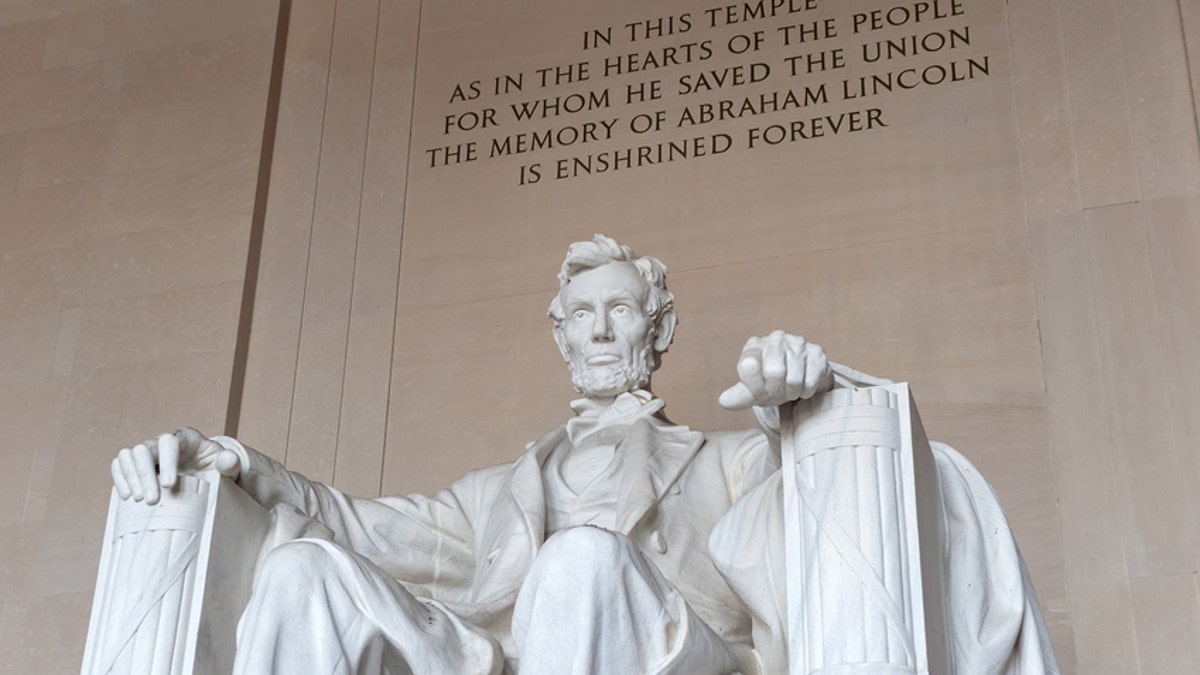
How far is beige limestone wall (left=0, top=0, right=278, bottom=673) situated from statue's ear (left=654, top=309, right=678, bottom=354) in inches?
81.0

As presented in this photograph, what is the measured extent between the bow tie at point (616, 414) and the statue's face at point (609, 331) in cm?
3

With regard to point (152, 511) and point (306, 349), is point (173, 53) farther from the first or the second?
point (152, 511)

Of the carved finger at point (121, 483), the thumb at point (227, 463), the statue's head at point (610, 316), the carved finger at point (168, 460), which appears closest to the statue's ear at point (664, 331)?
the statue's head at point (610, 316)

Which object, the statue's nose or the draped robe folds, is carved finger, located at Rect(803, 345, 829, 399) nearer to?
the draped robe folds

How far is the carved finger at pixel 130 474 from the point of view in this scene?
4723 millimetres

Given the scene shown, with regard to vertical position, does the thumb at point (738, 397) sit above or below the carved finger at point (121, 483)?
above

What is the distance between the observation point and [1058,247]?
6535 millimetres

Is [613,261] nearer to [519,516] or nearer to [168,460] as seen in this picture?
Answer: [519,516]

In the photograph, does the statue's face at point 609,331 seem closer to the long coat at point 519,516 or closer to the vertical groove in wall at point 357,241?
the long coat at point 519,516

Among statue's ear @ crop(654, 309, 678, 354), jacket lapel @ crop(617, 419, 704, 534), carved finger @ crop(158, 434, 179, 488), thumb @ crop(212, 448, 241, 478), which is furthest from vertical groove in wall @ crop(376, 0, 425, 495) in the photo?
carved finger @ crop(158, 434, 179, 488)

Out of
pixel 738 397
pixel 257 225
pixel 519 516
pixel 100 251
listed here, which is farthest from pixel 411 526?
pixel 100 251

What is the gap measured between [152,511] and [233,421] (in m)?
2.43

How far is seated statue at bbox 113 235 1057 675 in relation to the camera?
12.8ft

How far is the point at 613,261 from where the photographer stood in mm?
5617
